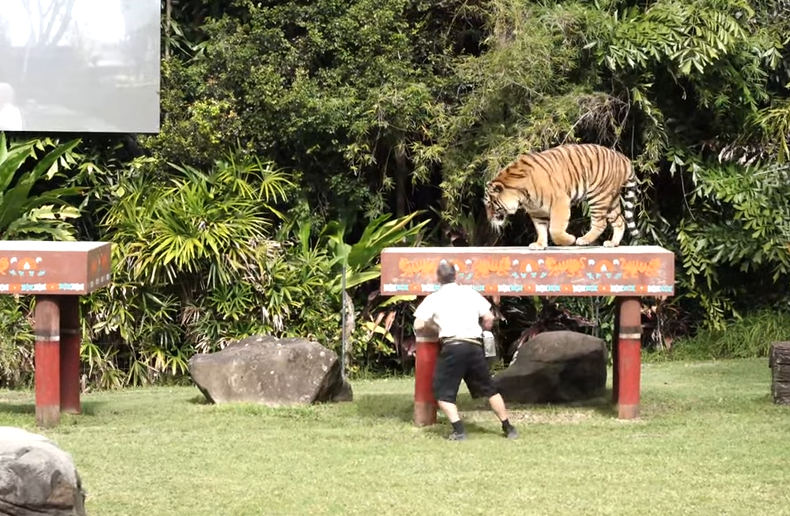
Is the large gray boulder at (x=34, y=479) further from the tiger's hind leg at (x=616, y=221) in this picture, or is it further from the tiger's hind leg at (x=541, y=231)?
the tiger's hind leg at (x=616, y=221)

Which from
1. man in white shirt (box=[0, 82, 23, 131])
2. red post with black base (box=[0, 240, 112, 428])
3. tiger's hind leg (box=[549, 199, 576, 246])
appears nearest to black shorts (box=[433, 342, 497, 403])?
tiger's hind leg (box=[549, 199, 576, 246])

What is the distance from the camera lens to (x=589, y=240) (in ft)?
30.7

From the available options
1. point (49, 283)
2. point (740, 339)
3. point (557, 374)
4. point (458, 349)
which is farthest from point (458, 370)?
point (740, 339)

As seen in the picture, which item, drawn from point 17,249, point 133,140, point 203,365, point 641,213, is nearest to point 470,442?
point 203,365

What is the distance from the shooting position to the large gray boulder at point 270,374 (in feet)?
32.1

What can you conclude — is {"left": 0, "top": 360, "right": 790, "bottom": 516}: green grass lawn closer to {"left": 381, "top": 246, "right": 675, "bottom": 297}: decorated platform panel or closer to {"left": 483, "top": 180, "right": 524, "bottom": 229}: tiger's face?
{"left": 381, "top": 246, "right": 675, "bottom": 297}: decorated platform panel

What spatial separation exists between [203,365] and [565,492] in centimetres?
378

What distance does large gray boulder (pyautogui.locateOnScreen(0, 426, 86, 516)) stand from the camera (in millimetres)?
5340

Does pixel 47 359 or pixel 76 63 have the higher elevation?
pixel 76 63

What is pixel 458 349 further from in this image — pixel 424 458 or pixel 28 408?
pixel 28 408

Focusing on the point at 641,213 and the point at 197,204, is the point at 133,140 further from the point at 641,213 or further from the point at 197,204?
the point at 641,213

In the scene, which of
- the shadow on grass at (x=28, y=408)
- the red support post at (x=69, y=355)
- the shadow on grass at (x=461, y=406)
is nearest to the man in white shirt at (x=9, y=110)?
the shadow on grass at (x=28, y=408)

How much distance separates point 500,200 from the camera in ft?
30.7

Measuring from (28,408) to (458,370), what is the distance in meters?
3.77
